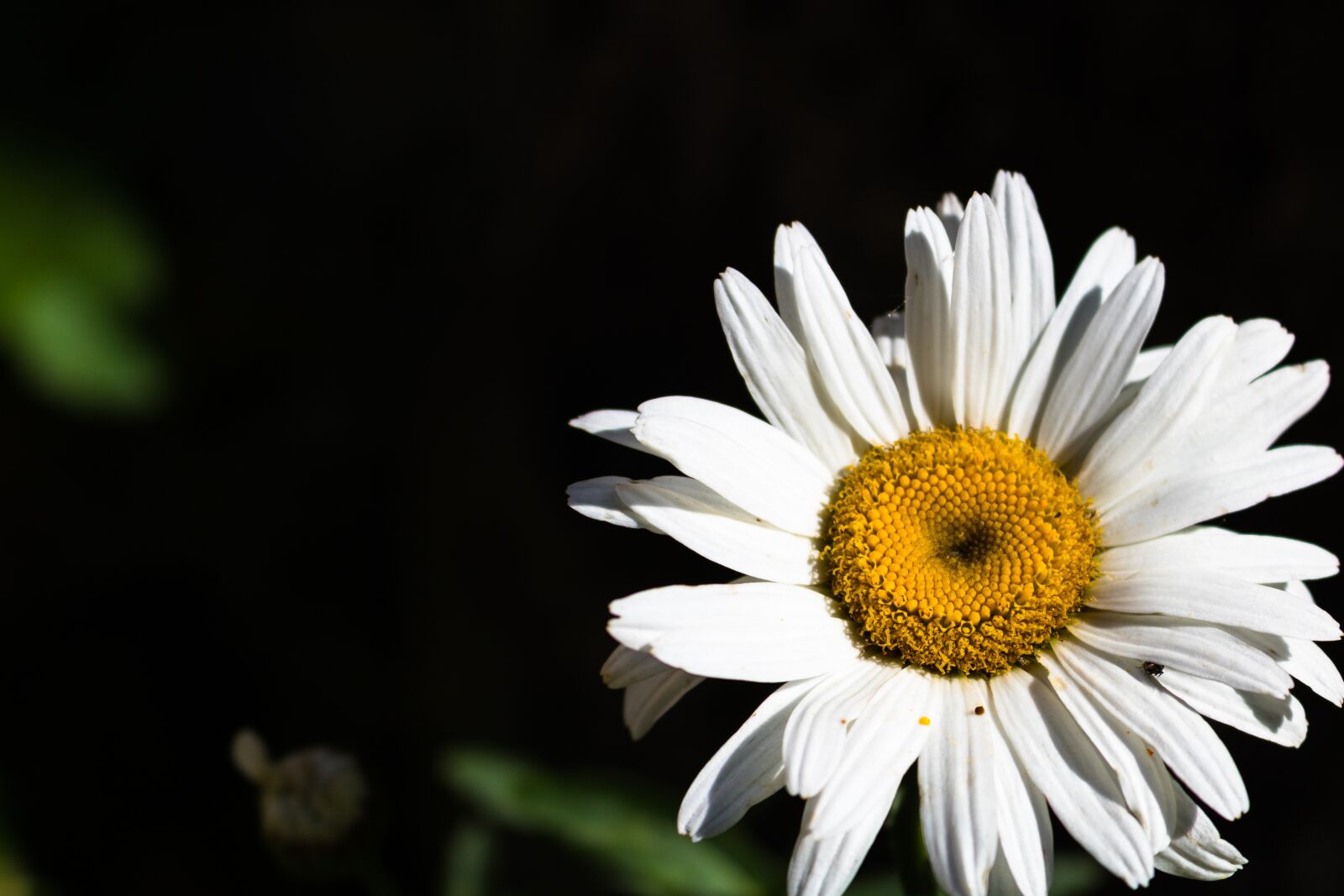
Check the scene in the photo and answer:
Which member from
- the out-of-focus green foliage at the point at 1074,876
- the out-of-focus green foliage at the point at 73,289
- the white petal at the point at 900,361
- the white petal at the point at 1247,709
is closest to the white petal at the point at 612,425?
the white petal at the point at 900,361

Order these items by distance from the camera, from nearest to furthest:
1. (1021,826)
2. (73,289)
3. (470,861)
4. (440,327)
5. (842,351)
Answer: (1021,826)
(842,351)
(470,861)
(73,289)
(440,327)

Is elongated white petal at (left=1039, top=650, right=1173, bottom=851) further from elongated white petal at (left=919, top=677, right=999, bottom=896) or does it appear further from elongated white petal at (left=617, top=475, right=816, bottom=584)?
elongated white petal at (left=617, top=475, right=816, bottom=584)

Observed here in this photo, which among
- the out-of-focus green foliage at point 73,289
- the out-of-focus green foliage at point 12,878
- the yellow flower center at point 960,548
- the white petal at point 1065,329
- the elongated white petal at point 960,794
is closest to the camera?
the elongated white petal at point 960,794

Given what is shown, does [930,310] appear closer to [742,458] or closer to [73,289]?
[742,458]

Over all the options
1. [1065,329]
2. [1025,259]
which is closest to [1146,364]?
[1065,329]

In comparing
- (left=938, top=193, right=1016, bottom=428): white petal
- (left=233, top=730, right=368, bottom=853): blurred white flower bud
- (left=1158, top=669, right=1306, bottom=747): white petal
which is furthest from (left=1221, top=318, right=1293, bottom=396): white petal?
(left=233, top=730, right=368, bottom=853): blurred white flower bud

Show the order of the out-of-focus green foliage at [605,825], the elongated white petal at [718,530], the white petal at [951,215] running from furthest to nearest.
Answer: the out-of-focus green foliage at [605,825] < the white petal at [951,215] < the elongated white petal at [718,530]

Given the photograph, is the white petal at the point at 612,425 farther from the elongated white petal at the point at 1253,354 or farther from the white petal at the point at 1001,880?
the elongated white petal at the point at 1253,354
